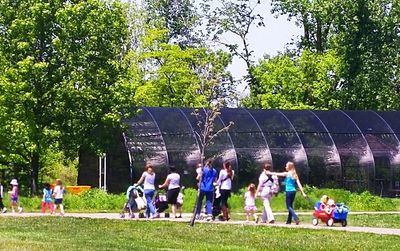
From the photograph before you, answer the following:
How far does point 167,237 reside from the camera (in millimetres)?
19641

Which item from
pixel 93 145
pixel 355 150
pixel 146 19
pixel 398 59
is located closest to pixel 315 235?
pixel 93 145

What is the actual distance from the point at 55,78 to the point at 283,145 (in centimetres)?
1190

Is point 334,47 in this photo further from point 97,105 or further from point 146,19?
point 97,105

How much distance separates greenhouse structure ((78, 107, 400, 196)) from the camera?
136 ft

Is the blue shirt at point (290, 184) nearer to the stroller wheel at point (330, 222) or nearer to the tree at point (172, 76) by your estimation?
the stroller wheel at point (330, 222)

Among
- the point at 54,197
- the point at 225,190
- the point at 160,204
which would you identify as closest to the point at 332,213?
the point at 225,190

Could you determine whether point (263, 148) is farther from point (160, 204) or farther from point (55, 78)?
point (160, 204)

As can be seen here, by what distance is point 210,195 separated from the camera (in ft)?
88.7

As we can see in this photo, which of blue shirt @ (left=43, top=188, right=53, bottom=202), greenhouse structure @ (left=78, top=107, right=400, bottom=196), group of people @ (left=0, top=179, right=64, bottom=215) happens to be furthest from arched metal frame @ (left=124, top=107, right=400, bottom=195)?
blue shirt @ (left=43, top=188, right=53, bottom=202)

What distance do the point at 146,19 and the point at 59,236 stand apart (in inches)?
2145

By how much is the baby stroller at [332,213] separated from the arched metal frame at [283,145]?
54.7 ft

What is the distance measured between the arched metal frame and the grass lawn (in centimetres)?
1762

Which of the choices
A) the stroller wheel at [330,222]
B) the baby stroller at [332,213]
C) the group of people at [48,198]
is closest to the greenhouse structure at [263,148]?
the group of people at [48,198]

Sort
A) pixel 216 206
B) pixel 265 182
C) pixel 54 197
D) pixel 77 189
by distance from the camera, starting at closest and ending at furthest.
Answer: pixel 265 182 → pixel 216 206 → pixel 54 197 → pixel 77 189
